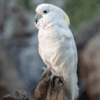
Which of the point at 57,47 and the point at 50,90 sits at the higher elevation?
the point at 57,47

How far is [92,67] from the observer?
4.32 feet

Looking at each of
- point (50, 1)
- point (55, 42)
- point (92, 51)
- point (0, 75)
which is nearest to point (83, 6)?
point (50, 1)

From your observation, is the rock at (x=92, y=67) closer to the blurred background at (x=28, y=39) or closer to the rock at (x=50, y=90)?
the blurred background at (x=28, y=39)

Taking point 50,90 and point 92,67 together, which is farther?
point 92,67

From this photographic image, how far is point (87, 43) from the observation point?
56.4 inches

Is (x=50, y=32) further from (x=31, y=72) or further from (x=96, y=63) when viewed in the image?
(x=31, y=72)

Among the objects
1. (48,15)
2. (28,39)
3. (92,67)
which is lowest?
(92,67)

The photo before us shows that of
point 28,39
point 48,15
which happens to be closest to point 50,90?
point 48,15

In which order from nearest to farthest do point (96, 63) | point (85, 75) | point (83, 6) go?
point (96, 63) → point (85, 75) → point (83, 6)

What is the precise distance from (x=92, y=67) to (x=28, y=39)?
93cm

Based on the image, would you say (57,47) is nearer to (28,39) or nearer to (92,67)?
(92,67)

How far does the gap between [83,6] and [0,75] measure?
144 centimetres

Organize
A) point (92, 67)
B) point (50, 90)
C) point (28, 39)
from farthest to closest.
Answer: point (28, 39)
point (92, 67)
point (50, 90)

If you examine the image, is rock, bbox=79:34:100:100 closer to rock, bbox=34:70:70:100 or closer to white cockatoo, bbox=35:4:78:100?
white cockatoo, bbox=35:4:78:100
